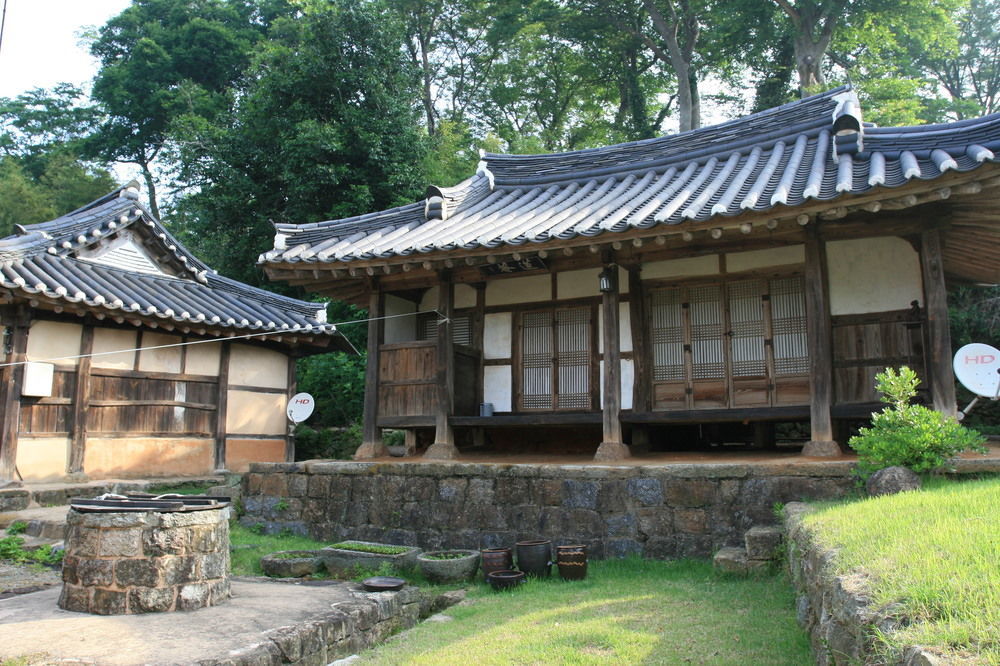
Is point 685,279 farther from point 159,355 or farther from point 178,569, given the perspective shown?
point 159,355

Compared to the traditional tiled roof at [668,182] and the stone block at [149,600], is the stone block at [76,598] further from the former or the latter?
the traditional tiled roof at [668,182]

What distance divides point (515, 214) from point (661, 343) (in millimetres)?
3224

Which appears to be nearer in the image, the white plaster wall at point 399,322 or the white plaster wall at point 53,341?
the white plaster wall at point 399,322

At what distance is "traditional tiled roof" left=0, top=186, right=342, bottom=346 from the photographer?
43.4ft

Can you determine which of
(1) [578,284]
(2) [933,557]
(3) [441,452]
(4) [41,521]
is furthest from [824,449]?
(4) [41,521]

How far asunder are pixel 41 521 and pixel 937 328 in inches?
502

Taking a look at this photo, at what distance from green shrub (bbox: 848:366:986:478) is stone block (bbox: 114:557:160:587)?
6924 millimetres

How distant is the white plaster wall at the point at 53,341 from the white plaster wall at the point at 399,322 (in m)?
6.39

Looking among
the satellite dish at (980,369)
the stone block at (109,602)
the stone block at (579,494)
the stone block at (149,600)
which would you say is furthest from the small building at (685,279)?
the stone block at (109,602)

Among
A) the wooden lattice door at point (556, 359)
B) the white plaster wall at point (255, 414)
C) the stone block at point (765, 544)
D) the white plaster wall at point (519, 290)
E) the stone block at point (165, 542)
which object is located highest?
the white plaster wall at point (519, 290)

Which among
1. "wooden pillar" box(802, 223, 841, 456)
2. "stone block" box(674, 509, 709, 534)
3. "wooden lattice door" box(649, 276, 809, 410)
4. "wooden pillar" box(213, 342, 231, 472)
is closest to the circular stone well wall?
"stone block" box(674, 509, 709, 534)

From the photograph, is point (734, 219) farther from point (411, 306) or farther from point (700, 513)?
point (411, 306)

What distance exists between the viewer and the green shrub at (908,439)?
272 inches

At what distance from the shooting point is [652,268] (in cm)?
1118
